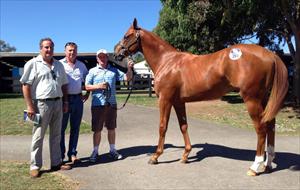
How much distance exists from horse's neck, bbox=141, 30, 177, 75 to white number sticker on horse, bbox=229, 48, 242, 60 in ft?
4.53

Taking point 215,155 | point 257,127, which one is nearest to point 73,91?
point 215,155

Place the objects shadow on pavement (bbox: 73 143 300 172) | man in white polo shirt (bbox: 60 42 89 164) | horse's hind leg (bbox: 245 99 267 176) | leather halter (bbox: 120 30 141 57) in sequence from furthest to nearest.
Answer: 1. leather halter (bbox: 120 30 141 57)
2. shadow on pavement (bbox: 73 143 300 172)
3. man in white polo shirt (bbox: 60 42 89 164)
4. horse's hind leg (bbox: 245 99 267 176)

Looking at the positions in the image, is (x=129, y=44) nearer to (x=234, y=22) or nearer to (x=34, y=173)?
(x=34, y=173)

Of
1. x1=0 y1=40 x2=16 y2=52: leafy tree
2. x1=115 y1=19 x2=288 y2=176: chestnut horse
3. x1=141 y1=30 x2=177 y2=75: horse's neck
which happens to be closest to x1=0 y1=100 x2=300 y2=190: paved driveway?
x1=115 y1=19 x2=288 y2=176: chestnut horse

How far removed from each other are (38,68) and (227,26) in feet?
48.7

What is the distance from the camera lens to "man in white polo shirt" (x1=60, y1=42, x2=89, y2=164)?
22.3ft

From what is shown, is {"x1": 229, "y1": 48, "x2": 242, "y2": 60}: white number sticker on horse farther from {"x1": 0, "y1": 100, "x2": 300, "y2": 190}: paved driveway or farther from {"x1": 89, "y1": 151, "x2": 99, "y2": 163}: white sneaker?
{"x1": 89, "y1": 151, "x2": 99, "y2": 163}: white sneaker

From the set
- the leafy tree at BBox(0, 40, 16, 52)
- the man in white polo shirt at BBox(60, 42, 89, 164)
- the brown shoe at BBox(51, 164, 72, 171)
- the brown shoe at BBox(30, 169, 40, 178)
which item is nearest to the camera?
the brown shoe at BBox(30, 169, 40, 178)

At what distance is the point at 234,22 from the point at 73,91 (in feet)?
42.1

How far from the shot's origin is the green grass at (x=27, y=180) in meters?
5.78

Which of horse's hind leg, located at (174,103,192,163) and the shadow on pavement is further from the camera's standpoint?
horse's hind leg, located at (174,103,192,163)

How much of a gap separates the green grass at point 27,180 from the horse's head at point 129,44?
8.00ft

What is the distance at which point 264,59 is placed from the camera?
5.96 m

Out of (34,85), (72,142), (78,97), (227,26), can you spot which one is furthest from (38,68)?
(227,26)
